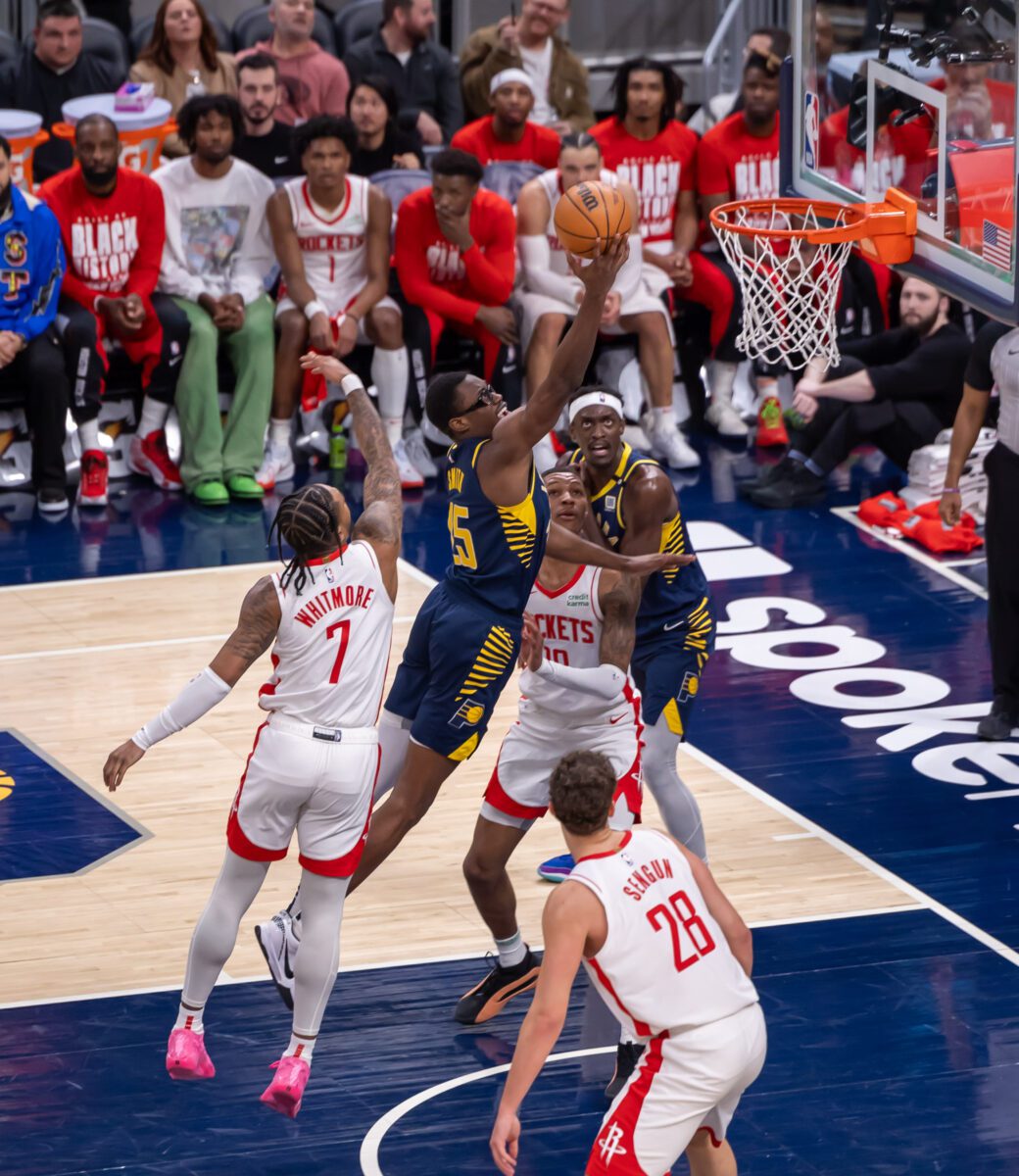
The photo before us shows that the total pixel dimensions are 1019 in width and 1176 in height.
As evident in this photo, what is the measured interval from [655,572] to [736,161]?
650 centimetres

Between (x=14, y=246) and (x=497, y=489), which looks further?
(x=14, y=246)

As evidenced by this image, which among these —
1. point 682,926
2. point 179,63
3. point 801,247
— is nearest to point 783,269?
point 801,247

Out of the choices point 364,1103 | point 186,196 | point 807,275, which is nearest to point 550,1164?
point 364,1103

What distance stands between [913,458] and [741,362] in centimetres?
194

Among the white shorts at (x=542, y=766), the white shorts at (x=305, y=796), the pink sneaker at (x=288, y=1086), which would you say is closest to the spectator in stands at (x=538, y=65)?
the white shorts at (x=542, y=766)

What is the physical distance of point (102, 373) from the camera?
462 inches

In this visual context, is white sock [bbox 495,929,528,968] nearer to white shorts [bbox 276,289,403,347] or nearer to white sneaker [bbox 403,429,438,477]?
white sneaker [bbox 403,429,438,477]

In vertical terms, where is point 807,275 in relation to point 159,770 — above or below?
above

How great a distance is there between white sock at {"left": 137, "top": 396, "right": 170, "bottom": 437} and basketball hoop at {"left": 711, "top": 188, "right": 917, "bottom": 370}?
13.9 ft

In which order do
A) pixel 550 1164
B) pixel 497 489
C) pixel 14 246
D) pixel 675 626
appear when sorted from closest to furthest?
1. pixel 550 1164
2. pixel 497 489
3. pixel 675 626
4. pixel 14 246

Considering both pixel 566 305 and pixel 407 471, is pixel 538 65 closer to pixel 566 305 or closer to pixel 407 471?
pixel 566 305

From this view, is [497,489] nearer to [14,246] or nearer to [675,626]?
[675,626]

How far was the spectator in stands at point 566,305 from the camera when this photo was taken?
12109mm

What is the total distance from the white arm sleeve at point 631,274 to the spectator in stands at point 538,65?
141cm
